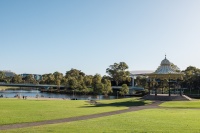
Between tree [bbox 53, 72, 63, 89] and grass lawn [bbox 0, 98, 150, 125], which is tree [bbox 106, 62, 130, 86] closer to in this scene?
tree [bbox 53, 72, 63, 89]

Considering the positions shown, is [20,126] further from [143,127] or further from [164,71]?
[164,71]

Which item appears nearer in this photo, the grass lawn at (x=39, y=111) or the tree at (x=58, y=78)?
the grass lawn at (x=39, y=111)

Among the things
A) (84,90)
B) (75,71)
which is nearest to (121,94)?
(84,90)

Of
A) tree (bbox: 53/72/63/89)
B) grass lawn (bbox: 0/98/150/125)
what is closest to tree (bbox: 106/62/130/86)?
tree (bbox: 53/72/63/89)

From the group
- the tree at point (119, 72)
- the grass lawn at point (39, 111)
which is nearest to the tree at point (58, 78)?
the tree at point (119, 72)

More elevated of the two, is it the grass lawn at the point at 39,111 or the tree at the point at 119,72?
the tree at the point at 119,72

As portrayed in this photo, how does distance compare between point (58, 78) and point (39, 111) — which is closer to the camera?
point (39, 111)

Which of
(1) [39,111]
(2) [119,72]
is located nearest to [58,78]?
(2) [119,72]

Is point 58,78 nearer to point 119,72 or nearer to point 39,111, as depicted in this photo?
Answer: point 119,72

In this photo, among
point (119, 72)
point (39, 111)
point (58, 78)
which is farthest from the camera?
point (58, 78)

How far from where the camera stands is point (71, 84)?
511 feet

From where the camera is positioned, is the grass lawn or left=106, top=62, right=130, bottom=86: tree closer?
the grass lawn

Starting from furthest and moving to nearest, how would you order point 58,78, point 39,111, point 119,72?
point 58,78 → point 119,72 → point 39,111

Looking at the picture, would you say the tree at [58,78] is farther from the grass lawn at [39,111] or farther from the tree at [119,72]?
the grass lawn at [39,111]
